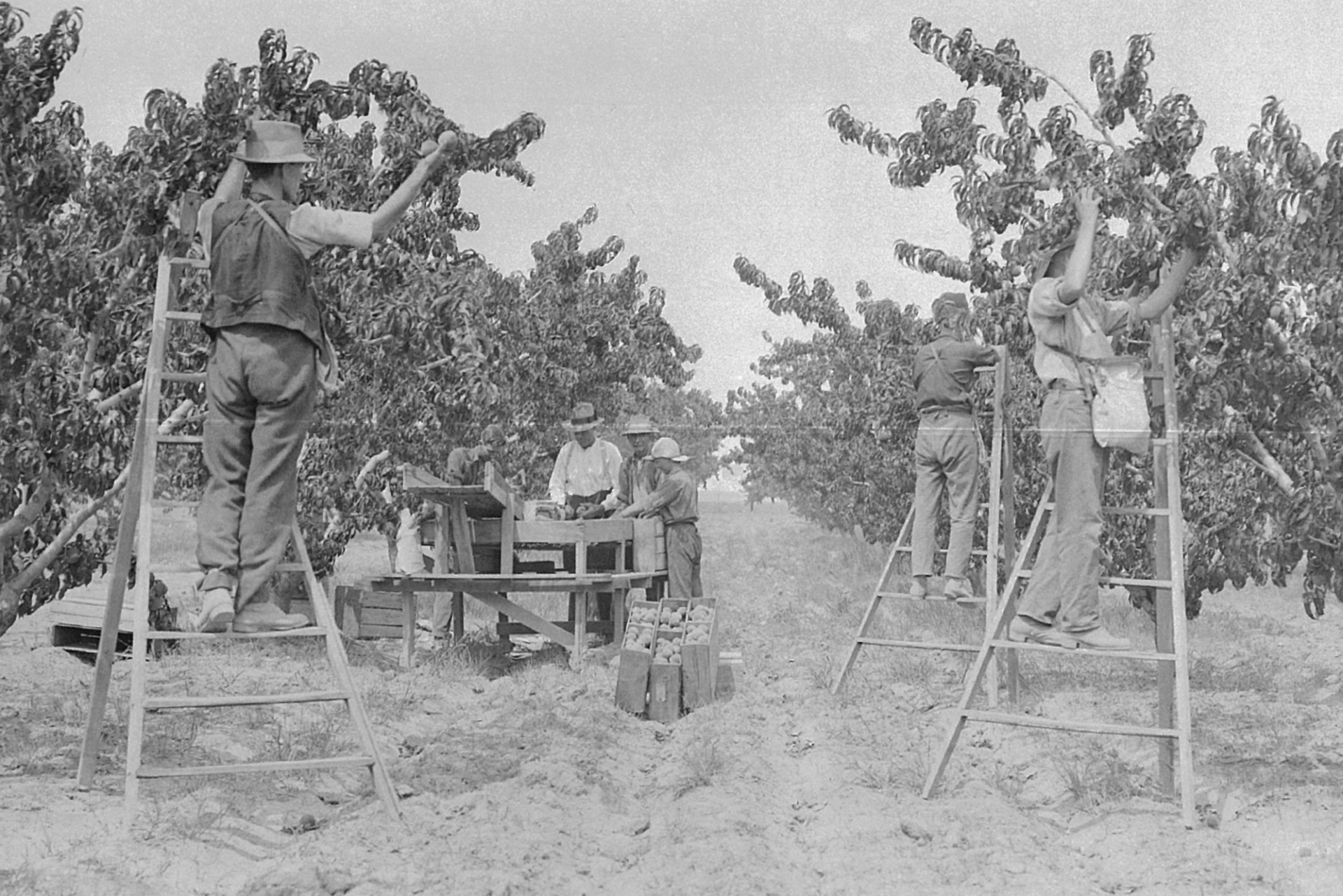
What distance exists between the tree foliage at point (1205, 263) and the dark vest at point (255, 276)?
4213 mm

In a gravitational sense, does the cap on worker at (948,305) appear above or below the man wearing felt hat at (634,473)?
above

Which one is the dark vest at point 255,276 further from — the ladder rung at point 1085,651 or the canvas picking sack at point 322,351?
the ladder rung at point 1085,651

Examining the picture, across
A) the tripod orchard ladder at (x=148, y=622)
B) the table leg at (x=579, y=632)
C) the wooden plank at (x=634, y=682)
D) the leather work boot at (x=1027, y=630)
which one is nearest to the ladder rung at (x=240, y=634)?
the tripod orchard ladder at (x=148, y=622)

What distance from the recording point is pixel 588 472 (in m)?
12.3

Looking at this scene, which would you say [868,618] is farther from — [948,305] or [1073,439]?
[1073,439]

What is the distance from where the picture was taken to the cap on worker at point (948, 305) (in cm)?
904

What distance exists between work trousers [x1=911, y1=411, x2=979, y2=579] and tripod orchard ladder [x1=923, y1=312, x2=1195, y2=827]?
2428mm

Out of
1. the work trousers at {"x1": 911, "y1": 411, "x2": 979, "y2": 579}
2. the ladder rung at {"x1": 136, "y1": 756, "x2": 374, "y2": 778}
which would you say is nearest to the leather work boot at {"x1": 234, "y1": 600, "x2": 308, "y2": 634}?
the ladder rung at {"x1": 136, "y1": 756, "x2": 374, "y2": 778}

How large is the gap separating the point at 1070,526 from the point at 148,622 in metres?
4.01

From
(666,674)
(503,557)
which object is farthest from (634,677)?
(503,557)

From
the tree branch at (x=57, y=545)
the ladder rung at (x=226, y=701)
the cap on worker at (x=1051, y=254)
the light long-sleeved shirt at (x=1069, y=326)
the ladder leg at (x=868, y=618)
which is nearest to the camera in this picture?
the ladder rung at (x=226, y=701)

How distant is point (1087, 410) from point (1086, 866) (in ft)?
6.75

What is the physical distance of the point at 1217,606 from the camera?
61.3ft

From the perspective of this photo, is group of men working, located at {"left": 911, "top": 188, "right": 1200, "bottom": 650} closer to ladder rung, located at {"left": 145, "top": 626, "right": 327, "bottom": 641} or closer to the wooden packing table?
ladder rung, located at {"left": 145, "top": 626, "right": 327, "bottom": 641}
